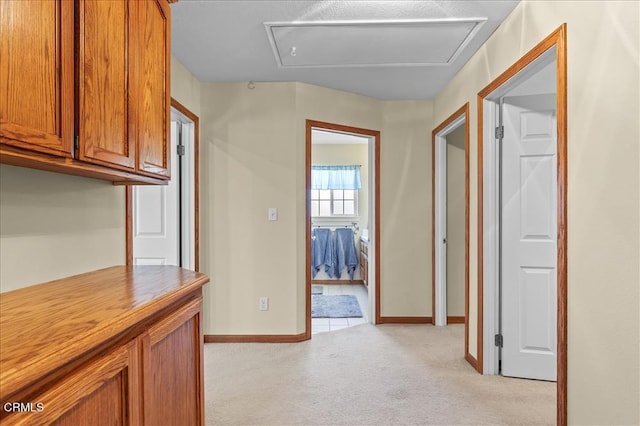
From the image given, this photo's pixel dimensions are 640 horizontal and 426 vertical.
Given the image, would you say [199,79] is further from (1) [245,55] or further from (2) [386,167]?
(2) [386,167]

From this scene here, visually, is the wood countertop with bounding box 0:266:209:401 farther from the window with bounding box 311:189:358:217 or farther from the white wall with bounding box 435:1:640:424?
the window with bounding box 311:189:358:217

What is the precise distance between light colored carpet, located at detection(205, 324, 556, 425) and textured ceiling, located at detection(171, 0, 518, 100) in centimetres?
230

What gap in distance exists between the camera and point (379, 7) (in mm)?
2113

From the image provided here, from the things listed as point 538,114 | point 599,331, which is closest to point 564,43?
point 538,114

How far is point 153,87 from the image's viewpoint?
160 cm

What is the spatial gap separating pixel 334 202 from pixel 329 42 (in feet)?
13.3

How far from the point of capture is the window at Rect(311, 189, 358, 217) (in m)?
6.43

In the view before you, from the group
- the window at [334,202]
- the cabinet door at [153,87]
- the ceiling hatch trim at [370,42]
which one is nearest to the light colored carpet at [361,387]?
the cabinet door at [153,87]

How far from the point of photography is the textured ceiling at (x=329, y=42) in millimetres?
2121

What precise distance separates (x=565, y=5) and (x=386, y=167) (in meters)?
2.35

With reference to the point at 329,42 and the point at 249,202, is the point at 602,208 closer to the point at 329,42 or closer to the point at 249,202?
the point at 329,42

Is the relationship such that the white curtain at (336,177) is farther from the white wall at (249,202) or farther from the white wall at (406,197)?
the white wall at (249,202)

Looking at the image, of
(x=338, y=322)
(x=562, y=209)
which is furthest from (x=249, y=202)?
(x=562, y=209)

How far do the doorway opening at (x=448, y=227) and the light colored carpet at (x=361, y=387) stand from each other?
64 cm
